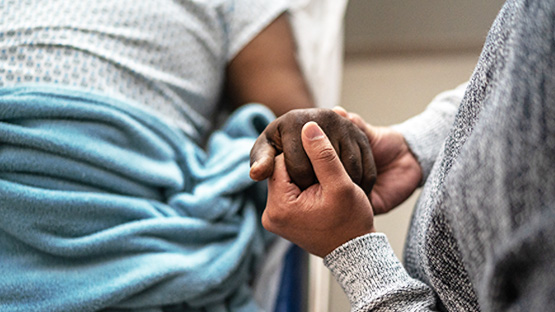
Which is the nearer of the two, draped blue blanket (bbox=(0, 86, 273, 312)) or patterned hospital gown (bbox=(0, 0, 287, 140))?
draped blue blanket (bbox=(0, 86, 273, 312))

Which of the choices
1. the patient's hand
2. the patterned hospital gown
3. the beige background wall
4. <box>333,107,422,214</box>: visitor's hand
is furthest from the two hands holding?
the beige background wall

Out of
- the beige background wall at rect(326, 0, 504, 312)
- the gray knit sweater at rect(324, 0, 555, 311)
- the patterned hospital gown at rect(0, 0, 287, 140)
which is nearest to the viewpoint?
the gray knit sweater at rect(324, 0, 555, 311)

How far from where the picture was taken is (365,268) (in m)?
0.47

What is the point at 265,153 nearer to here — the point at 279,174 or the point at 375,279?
the point at 279,174

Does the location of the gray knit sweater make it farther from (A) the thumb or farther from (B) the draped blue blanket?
(B) the draped blue blanket

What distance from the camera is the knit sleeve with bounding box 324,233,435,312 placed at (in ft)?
1.48

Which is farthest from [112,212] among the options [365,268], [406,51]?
[406,51]

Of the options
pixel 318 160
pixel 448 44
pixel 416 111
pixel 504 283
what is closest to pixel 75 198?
pixel 318 160

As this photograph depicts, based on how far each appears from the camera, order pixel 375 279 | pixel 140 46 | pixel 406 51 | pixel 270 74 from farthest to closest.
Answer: pixel 406 51 → pixel 270 74 → pixel 140 46 → pixel 375 279

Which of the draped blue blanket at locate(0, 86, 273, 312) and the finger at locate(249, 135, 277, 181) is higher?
the finger at locate(249, 135, 277, 181)

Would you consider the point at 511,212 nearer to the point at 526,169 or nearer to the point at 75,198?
the point at 526,169

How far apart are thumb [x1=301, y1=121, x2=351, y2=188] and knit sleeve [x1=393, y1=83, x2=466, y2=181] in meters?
0.24

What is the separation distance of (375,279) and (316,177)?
0.12 meters

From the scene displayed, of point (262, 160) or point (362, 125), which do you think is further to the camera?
point (362, 125)
